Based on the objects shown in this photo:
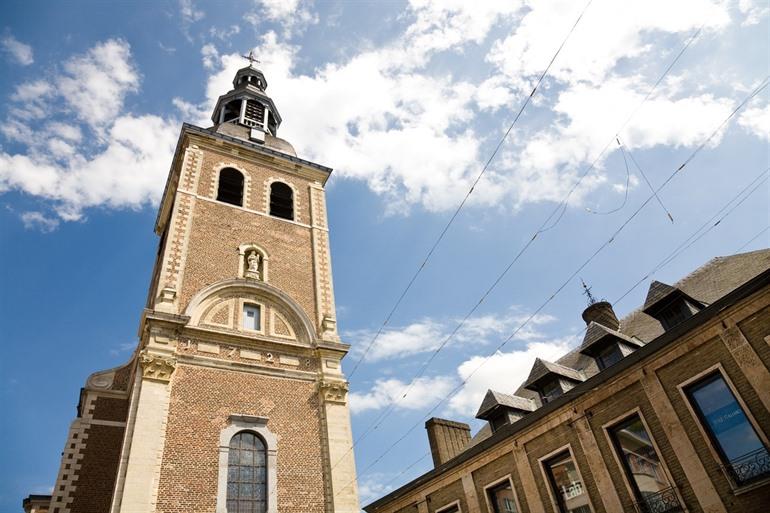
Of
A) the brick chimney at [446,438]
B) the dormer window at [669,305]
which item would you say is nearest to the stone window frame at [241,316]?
the brick chimney at [446,438]

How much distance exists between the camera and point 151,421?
46.3 feet

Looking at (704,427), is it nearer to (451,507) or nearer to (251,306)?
(451,507)

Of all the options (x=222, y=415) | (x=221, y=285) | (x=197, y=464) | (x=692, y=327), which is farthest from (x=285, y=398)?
(x=692, y=327)

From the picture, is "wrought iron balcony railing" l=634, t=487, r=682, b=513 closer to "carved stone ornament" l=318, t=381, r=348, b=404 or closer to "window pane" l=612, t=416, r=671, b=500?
"window pane" l=612, t=416, r=671, b=500

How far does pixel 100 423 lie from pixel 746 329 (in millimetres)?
17992

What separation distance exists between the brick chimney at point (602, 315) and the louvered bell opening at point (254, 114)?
752 inches

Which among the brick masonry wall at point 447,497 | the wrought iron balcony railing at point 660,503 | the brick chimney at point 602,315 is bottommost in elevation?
the wrought iron balcony railing at point 660,503

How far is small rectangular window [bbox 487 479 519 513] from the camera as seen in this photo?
523 inches

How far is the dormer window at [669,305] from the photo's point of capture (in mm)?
12359

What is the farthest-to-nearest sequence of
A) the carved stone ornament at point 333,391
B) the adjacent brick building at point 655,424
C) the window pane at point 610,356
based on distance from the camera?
the carved stone ornament at point 333,391
the window pane at point 610,356
the adjacent brick building at point 655,424

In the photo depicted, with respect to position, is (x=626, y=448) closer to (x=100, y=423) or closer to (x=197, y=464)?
(x=197, y=464)

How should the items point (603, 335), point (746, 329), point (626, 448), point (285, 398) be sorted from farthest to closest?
point (285, 398), point (603, 335), point (626, 448), point (746, 329)

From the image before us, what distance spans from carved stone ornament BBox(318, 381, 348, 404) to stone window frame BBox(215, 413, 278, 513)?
214 cm

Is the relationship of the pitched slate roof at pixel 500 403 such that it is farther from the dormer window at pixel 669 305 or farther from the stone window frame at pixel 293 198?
→ the stone window frame at pixel 293 198
